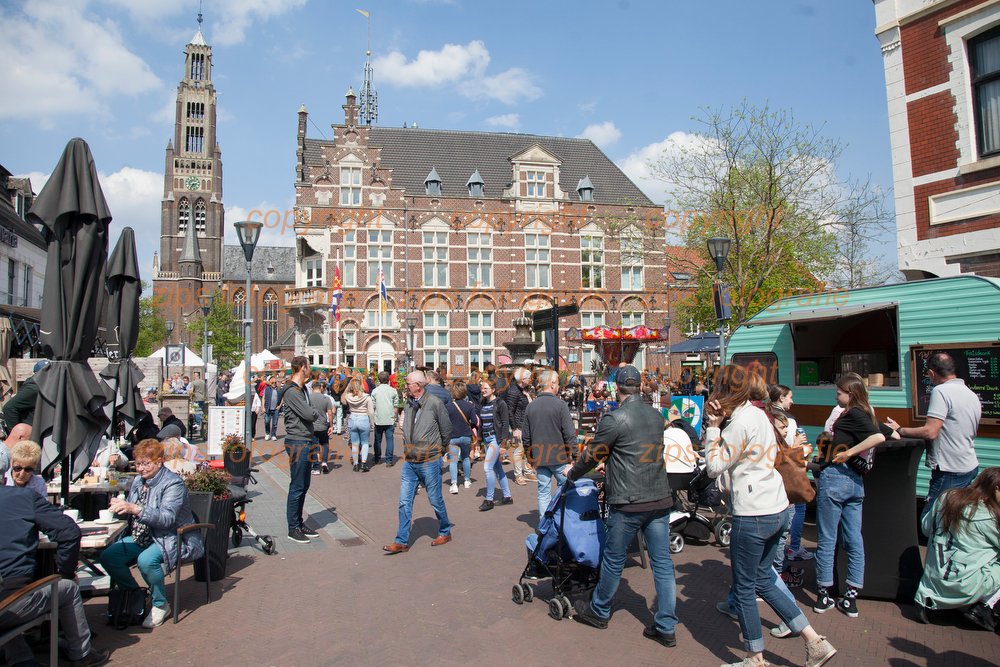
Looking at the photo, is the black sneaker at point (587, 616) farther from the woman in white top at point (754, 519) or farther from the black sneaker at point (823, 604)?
the black sneaker at point (823, 604)

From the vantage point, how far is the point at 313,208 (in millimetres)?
34312

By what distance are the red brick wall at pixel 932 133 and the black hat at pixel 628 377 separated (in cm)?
873

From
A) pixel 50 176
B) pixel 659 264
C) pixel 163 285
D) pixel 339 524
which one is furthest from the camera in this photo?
pixel 163 285

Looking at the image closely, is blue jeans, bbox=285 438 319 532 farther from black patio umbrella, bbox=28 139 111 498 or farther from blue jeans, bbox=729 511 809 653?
blue jeans, bbox=729 511 809 653

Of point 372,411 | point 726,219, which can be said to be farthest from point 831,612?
point 726,219

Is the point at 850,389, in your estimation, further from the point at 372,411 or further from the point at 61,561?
the point at 372,411

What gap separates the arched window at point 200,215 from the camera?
75250 mm

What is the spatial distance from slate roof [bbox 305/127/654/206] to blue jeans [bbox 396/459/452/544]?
99.3 ft

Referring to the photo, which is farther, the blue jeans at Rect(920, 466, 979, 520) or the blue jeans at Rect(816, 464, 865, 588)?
the blue jeans at Rect(920, 466, 979, 520)

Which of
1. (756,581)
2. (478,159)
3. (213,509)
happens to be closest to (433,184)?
(478,159)

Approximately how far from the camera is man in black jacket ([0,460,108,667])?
3.82 metres

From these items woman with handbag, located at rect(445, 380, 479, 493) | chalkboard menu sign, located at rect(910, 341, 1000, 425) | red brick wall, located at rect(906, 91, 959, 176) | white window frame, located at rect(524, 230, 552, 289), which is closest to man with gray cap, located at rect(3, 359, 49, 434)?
woman with handbag, located at rect(445, 380, 479, 493)

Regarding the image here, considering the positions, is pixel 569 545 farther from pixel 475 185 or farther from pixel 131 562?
pixel 475 185

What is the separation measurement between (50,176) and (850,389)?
23.3 feet
